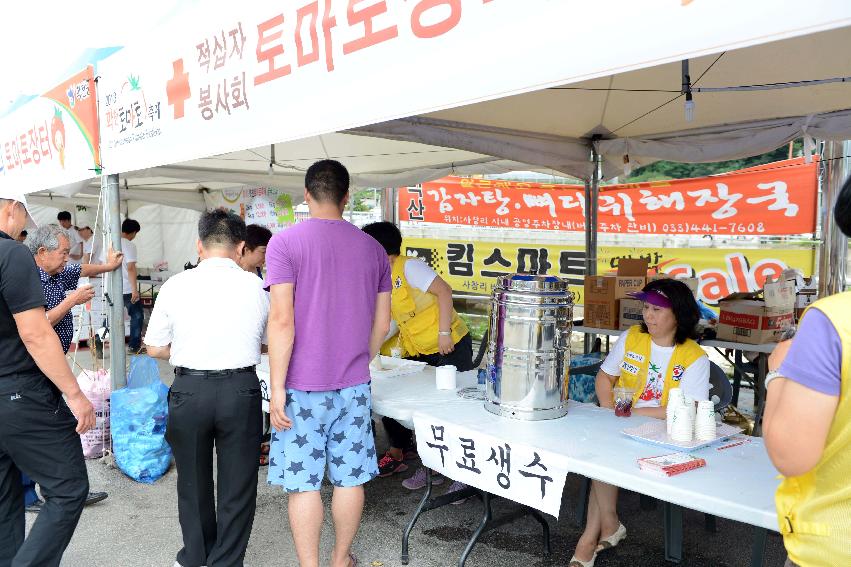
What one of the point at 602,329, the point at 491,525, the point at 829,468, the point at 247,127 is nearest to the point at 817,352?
the point at 829,468

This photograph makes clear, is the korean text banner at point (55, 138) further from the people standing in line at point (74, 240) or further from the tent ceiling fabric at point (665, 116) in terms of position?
the people standing in line at point (74, 240)

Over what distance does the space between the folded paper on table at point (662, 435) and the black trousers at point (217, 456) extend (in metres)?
1.42

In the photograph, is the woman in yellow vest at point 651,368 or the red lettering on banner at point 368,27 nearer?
the red lettering on banner at point 368,27

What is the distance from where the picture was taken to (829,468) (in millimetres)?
1200

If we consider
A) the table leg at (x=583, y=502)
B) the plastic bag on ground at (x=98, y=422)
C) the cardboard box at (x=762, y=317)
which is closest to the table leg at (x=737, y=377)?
the cardboard box at (x=762, y=317)

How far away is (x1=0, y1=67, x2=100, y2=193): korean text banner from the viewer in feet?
13.8

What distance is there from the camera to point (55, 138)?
474 cm

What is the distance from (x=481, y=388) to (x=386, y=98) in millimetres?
1517

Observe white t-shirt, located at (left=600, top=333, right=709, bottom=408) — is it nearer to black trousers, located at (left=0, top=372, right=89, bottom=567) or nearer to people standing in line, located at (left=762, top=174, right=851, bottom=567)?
people standing in line, located at (left=762, top=174, right=851, bottom=567)

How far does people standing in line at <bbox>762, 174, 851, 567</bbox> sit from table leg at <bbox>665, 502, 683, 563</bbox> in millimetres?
1440

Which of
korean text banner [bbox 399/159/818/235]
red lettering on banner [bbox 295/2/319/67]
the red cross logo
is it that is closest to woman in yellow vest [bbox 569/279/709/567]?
red lettering on banner [bbox 295/2/319/67]

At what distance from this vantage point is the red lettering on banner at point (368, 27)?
6.85ft

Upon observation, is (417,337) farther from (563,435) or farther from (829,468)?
(829,468)

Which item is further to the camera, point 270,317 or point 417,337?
point 417,337
